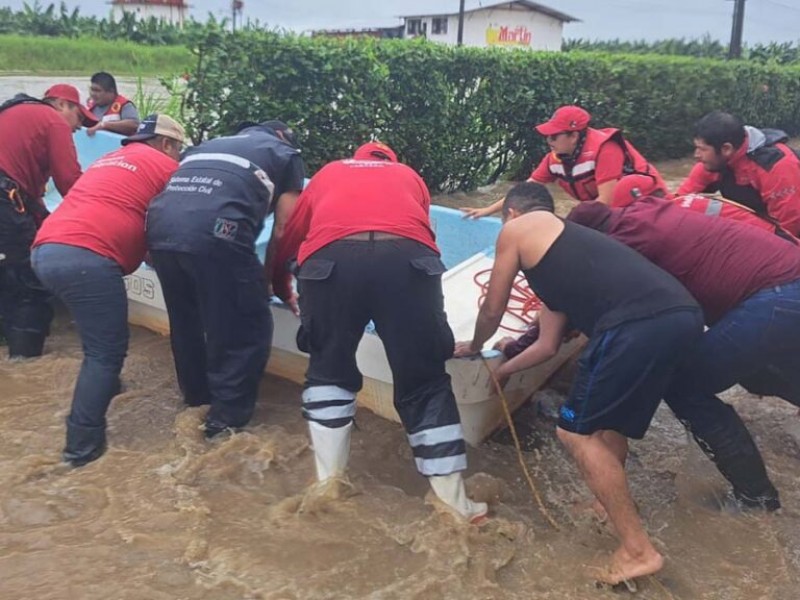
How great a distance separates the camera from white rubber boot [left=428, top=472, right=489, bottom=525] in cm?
345

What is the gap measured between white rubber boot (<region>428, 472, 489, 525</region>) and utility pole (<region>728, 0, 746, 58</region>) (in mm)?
24129

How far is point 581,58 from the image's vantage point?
41.9 ft

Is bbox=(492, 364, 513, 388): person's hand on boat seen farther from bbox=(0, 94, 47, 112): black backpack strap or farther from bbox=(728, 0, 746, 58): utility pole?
bbox=(728, 0, 746, 58): utility pole

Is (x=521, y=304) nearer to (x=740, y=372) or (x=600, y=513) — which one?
(x=600, y=513)

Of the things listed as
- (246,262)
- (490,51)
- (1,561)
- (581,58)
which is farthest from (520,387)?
(581,58)

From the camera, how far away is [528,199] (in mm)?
3400

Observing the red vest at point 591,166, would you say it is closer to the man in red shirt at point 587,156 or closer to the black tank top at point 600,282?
the man in red shirt at point 587,156

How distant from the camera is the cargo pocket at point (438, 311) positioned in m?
3.29

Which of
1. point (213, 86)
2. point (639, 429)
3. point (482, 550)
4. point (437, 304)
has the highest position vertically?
point (213, 86)

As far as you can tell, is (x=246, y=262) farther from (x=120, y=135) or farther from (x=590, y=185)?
(x=120, y=135)

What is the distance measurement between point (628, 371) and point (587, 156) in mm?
2748

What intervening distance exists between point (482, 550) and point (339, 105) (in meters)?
5.89

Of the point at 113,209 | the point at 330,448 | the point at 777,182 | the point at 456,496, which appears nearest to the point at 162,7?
the point at 113,209

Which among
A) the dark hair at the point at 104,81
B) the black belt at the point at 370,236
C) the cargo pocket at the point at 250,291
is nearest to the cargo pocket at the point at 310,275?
the black belt at the point at 370,236
